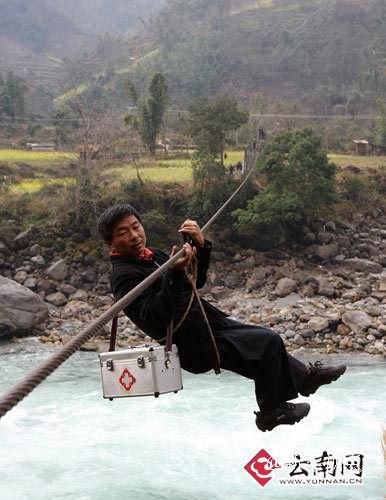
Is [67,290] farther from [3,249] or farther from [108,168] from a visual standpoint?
[108,168]

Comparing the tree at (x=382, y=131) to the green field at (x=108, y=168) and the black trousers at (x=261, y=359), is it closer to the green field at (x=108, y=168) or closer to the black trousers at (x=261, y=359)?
the green field at (x=108, y=168)

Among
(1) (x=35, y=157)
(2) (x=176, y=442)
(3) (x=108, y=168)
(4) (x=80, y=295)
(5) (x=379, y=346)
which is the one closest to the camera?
(2) (x=176, y=442)

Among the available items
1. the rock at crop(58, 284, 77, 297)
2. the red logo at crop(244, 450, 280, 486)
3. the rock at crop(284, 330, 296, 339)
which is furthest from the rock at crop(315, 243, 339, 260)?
the red logo at crop(244, 450, 280, 486)

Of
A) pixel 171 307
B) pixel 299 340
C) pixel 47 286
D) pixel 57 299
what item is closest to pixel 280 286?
pixel 299 340

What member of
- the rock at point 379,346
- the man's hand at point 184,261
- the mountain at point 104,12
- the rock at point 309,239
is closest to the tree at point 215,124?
the rock at point 309,239

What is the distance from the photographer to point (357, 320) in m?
13.1

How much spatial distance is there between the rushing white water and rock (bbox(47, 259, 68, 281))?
5.27m

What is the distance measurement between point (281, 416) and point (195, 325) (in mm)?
568

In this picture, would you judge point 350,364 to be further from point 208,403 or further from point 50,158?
point 50,158

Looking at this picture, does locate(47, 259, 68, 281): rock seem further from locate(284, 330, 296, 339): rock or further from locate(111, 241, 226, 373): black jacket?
locate(111, 241, 226, 373): black jacket

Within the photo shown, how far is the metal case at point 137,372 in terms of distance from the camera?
253 cm

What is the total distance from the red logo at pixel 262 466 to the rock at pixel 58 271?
28.8 ft

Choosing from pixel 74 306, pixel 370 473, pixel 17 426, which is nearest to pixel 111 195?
pixel 74 306

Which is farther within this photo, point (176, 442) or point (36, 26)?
point (36, 26)
